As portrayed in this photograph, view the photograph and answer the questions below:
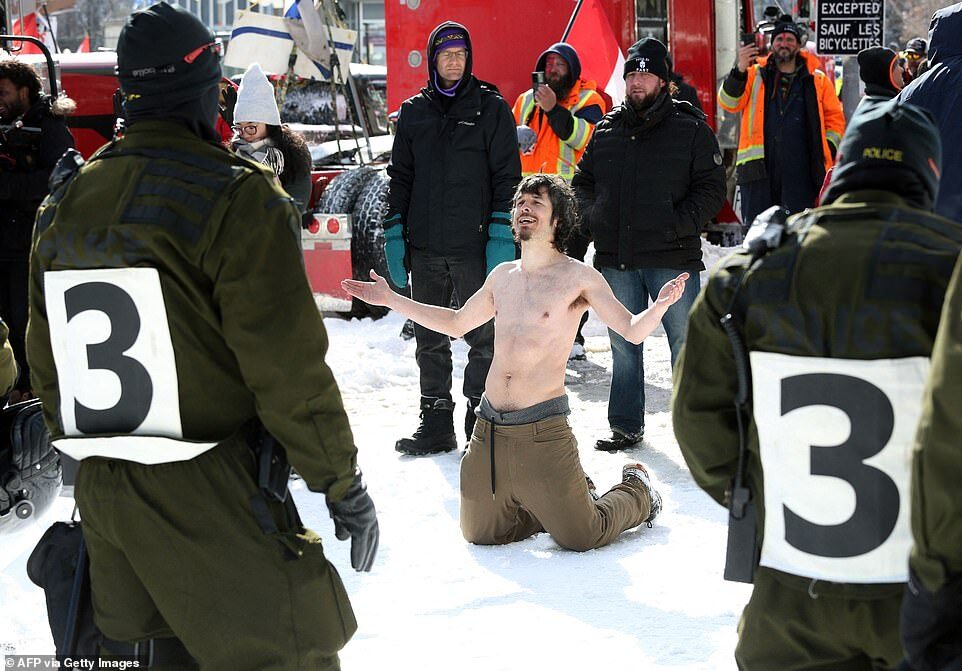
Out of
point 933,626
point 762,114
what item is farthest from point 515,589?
point 762,114

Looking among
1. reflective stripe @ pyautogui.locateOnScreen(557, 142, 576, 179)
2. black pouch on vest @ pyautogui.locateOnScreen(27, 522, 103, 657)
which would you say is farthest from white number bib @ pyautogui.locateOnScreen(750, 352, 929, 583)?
reflective stripe @ pyautogui.locateOnScreen(557, 142, 576, 179)

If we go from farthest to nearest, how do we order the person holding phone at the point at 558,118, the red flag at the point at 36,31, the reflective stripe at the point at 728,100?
the red flag at the point at 36,31 → the reflective stripe at the point at 728,100 → the person holding phone at the point at 558,118

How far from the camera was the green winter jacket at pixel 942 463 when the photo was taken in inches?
72.3

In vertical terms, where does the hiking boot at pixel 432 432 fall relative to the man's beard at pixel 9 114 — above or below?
below

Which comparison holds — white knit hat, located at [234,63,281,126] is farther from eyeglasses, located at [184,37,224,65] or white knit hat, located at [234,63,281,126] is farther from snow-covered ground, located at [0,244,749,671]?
eyeglasses, located at [184,37,224,65]

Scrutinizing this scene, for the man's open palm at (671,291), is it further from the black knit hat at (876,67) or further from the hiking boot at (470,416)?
the black knit hat at (876,67)

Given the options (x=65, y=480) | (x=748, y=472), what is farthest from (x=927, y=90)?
(x=65, y=480)

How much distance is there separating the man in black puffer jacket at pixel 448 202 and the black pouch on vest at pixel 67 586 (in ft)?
12.0

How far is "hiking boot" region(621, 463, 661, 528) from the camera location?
16.3ft

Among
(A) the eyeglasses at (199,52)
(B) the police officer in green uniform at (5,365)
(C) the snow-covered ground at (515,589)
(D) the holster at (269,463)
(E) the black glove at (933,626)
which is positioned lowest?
(C) the snow-covered ground at (515,589)

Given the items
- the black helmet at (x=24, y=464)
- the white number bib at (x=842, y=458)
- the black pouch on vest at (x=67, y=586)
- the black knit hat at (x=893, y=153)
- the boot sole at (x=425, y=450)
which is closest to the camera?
the white number bib at (x=842, y=458)

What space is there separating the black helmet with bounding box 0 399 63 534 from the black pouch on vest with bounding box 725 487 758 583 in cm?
215

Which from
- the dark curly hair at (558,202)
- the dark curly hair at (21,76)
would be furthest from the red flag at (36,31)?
the dark curly hair at (558,202)

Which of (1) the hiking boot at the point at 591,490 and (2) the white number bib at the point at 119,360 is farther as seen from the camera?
(1) the hiking boot at the point at 591,490
